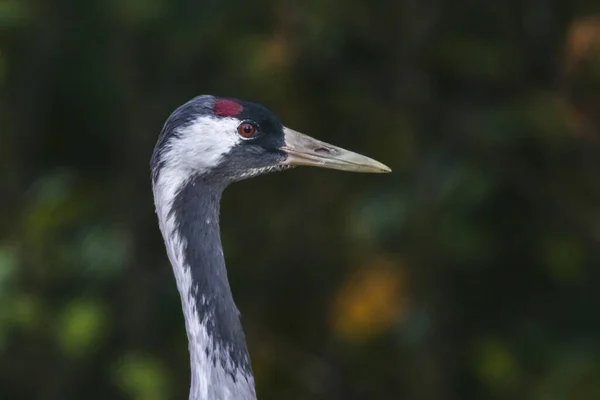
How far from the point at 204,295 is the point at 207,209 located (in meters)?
0.26

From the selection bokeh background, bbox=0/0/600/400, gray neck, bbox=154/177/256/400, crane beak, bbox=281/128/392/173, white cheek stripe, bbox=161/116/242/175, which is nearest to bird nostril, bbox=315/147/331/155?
crane beak, bbox=281/128/392/173

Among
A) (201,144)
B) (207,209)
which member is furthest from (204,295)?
(201,144)

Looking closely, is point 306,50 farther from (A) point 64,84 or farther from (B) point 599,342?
(B) point 599,342

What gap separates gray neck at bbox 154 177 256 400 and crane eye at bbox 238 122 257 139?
203mm

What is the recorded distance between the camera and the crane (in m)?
3.25

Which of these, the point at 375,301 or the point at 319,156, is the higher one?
the point at 319,156

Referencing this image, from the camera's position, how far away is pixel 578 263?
598 cm

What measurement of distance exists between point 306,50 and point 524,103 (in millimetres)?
1171

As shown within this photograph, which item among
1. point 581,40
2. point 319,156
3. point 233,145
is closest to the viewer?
point 233,145

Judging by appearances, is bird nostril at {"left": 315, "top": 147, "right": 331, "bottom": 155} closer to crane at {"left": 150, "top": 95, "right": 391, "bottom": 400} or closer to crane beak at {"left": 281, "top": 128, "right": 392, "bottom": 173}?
crane beak at {"left": 281, "top": 128, "right": 392, "bottom": 173}

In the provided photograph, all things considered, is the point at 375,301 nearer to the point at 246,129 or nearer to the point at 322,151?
the point at 322,151

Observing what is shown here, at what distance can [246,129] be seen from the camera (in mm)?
3463

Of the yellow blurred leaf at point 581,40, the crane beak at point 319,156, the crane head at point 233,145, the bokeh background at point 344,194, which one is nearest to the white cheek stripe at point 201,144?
the crane head at point 233,145

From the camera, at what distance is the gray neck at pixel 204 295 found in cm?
324
